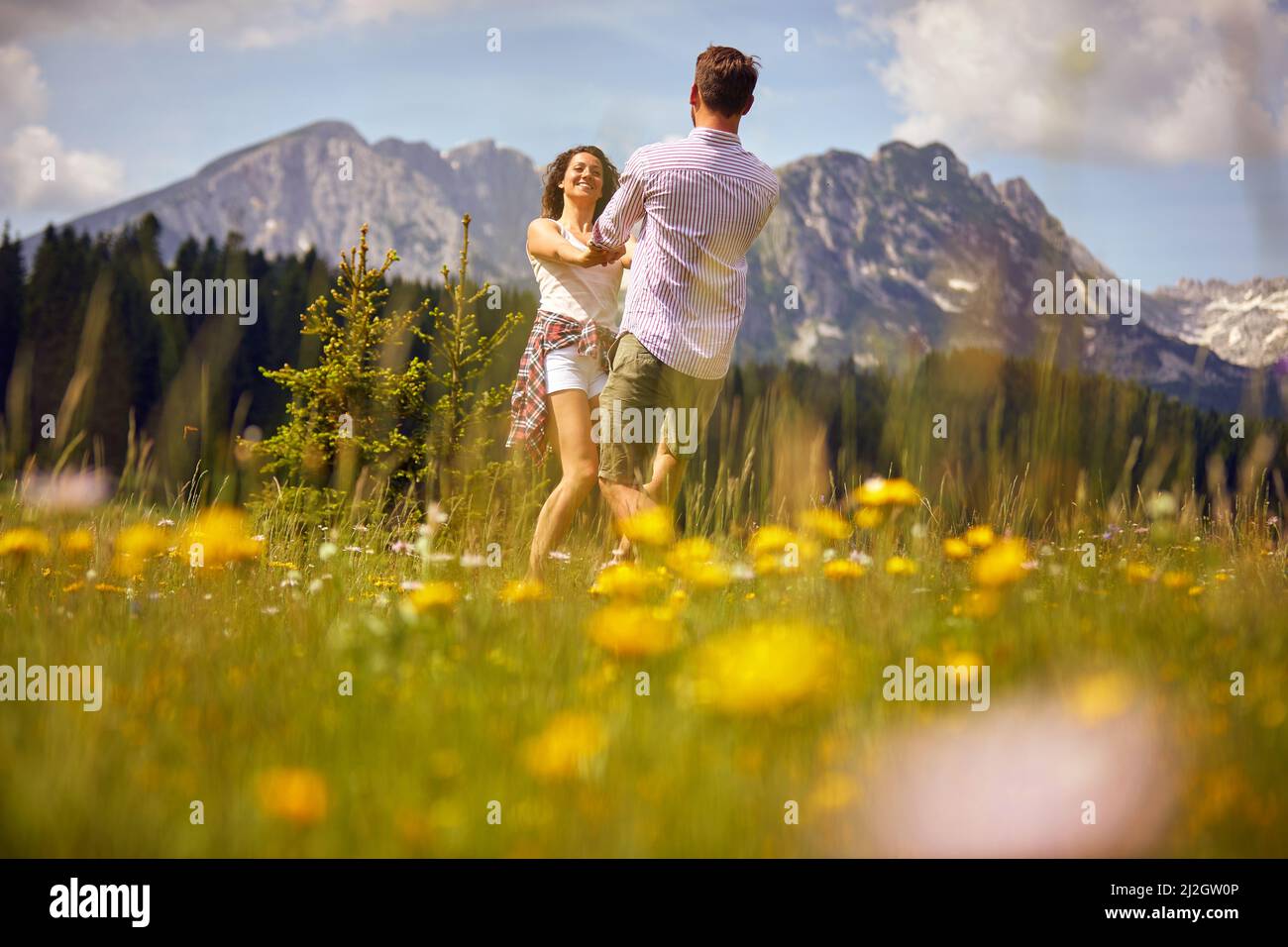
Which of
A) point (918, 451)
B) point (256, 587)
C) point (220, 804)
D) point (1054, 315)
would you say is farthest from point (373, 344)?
point (220, 804)

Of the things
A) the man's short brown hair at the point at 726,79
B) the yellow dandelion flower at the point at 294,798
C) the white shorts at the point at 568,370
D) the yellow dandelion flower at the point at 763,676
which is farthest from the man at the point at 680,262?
the yellow dandelion flower at the point at 294,798

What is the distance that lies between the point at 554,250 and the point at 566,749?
3091mm

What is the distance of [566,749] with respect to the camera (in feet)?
4.92

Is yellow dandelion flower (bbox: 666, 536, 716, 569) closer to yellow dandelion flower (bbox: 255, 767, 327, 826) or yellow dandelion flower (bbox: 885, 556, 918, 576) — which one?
yellow dandelion flower (bbox: 885, 556, 918, 576)

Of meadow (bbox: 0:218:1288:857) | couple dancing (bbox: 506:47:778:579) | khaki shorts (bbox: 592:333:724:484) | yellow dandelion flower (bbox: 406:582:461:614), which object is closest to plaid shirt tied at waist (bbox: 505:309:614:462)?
couple dancing (bbox: 506:47:778:579)

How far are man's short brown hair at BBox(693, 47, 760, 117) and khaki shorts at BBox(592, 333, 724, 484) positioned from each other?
99 cm

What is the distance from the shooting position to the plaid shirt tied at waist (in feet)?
14.7

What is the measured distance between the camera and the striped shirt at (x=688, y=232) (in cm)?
389

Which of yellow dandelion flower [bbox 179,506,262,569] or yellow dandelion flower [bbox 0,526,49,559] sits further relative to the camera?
yellow dandelion flower [bbox 179,506,262,569]

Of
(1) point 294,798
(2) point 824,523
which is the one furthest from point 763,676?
(2) point 824,523

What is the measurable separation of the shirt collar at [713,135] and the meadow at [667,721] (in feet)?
5.81

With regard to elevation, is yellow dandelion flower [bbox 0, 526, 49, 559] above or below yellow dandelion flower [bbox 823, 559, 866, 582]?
above

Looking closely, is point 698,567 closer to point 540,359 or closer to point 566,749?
point 566,749

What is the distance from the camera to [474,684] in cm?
191
